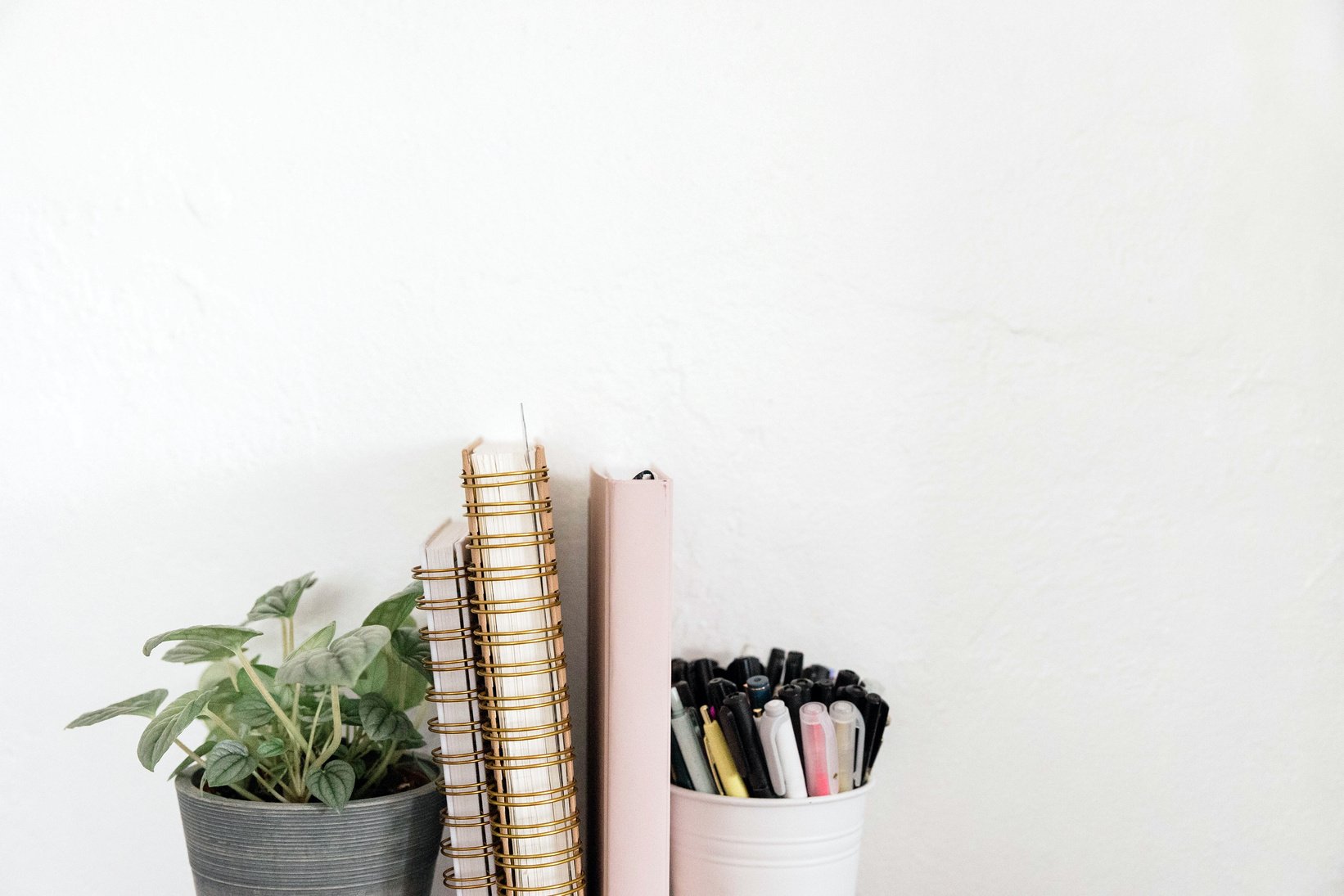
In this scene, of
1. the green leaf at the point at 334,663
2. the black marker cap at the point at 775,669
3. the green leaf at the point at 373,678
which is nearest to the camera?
the green leaf at the point at 334,663

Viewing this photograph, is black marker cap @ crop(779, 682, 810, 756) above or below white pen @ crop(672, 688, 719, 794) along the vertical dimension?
above

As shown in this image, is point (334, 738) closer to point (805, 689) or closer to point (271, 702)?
point (271, 702)

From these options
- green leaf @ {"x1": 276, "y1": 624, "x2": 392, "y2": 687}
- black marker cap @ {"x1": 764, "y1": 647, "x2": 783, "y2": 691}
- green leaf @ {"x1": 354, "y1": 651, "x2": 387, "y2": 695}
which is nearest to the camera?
green leaf @ {"x1": 276, "y1": 624, "x2": 392, "y2": 687}

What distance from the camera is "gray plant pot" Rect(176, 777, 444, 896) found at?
0.53m

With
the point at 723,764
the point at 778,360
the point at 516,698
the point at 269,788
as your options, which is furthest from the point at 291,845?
the point at 778,360

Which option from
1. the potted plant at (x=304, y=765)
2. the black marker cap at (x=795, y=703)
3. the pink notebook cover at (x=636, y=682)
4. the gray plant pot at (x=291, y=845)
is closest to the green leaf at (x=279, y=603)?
the potted plant at (x=304, y=765)

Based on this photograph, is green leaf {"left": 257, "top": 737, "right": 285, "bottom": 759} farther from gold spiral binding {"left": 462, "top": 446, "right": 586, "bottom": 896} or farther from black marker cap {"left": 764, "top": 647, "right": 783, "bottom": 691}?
black marker cap {"left": 764, "top": 647, "right": 783, "bottom": 691}

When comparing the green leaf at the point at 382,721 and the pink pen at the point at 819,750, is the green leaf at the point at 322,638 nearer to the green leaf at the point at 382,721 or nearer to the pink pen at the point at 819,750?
the green leaf at the point at 382,721

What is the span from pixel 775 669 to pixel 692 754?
0.36ft

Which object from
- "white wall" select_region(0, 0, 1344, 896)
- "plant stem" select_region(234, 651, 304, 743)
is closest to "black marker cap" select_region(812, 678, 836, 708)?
"white wall" select_region(0, 0, 1344, 896)

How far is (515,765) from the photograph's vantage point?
0.55 m

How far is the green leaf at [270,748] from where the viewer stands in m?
0.54

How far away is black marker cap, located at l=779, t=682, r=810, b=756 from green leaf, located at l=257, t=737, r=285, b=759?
300mm

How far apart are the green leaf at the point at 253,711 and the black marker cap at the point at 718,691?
10.4 inches
